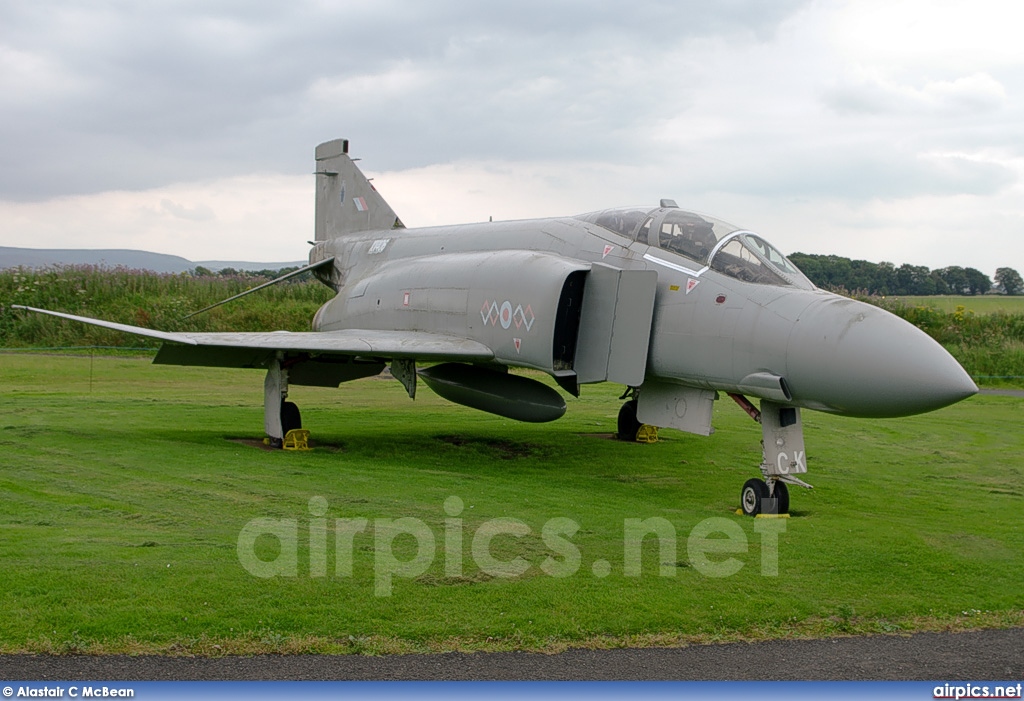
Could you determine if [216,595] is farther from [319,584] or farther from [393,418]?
[393,418]

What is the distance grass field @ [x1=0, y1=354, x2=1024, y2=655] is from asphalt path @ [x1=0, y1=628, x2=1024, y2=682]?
154 millimetres

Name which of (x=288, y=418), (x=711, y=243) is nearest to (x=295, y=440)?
(x=288, y=418)

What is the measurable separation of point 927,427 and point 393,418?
9.01 metres

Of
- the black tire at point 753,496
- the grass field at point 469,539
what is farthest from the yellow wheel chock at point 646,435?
the black tire at point 753,496

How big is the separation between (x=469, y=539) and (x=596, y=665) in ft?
7.94

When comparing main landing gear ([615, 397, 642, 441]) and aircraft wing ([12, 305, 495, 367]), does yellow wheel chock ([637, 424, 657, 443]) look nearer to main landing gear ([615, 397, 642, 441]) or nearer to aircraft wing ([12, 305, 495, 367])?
main landing gear ([615, 397, 642, 441])

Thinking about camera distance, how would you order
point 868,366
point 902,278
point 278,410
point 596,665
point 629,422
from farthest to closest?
point 902,278 → point 629,422 → point 278,410 → point 868,366 → point 596,665

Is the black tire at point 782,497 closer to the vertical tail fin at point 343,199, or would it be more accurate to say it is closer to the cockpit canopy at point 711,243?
the cockpit canopy at point 711,243

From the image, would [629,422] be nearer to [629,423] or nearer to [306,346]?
[629,423]

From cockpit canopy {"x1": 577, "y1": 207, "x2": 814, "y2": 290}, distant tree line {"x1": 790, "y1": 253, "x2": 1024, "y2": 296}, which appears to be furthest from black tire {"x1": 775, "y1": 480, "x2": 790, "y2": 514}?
distant tree line {"x1": 790, "y1": 253, "x2": 1024, "y2": 296}

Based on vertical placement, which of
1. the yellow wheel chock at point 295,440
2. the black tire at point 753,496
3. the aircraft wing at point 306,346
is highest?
the aircraft wing at point 306,346

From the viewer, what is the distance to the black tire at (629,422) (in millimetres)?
14727

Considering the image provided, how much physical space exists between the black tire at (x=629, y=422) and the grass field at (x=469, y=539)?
456mm

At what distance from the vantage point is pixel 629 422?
14.8 metres
